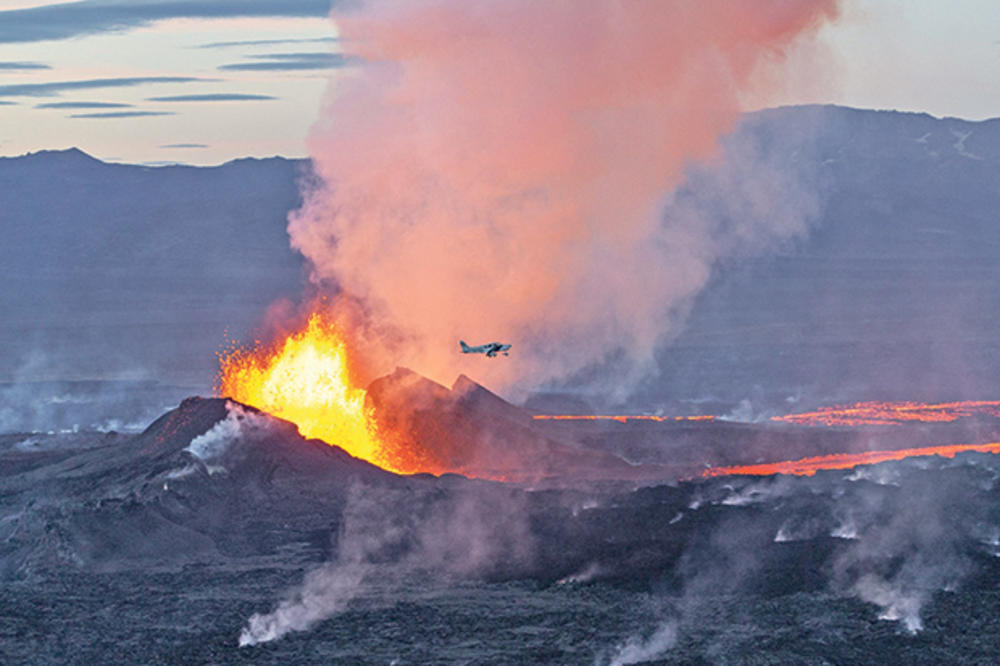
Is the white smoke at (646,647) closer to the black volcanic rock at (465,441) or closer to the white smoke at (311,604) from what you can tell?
the white smoke at (311,604)

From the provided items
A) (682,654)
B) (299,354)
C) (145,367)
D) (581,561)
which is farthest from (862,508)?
(145,367)

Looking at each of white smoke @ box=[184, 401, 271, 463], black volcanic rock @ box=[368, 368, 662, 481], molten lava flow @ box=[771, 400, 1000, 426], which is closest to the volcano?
white smoke @ box=[184, 401, 271, 463]

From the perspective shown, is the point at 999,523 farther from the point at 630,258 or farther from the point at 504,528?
the point at 630,258

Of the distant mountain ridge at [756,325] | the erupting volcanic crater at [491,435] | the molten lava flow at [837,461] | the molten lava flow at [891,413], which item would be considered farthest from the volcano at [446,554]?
the distant mountain ridge at [756,325]

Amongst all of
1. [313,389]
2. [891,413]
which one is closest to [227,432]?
[313,389]

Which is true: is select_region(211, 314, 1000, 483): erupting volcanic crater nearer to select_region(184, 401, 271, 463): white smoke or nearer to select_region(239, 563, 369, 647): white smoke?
select_region(184, 401, 271, 463): white smoke
